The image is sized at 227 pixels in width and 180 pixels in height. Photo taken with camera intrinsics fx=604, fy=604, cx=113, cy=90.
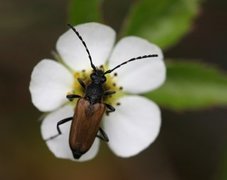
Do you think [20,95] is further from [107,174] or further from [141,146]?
[141,146]

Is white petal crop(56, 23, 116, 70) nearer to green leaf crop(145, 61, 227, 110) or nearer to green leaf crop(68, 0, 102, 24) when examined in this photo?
green leaf crop(68, 0, 102, 24)

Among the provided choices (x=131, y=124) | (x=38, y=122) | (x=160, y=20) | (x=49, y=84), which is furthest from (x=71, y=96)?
Result: (x=38, y=122)

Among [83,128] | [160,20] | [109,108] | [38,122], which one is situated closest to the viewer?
[83,128]

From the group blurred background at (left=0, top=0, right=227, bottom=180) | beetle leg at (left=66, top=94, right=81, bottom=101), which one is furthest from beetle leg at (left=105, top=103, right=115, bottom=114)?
blurred background at (left=0, top=0, right=227, bottom=180)

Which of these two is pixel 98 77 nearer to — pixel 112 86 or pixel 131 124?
pixel 112 86

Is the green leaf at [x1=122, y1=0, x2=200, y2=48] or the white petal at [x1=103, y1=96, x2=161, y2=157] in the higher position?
the green leaf at [x1=122, y1=0, x2=200, y2=48]
